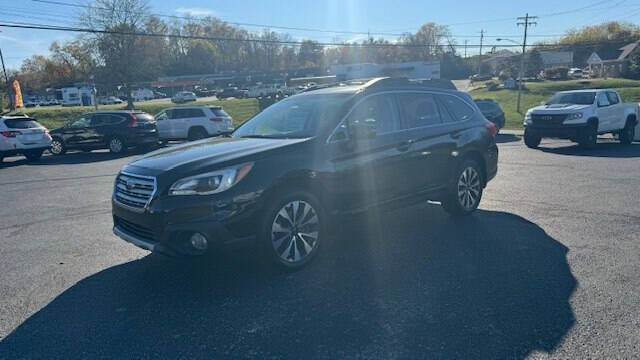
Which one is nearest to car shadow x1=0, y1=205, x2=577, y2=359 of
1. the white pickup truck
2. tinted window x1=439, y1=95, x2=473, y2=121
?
tinted window x1=439, y1=95, x2=473, y2=121

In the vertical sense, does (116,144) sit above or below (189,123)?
below

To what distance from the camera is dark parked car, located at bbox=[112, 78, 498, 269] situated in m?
4.20

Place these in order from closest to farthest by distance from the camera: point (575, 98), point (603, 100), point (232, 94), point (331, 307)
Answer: point (331, 307) → point (603, 100) → point (575, 98) → point (232, 94)

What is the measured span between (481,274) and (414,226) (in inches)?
72.0

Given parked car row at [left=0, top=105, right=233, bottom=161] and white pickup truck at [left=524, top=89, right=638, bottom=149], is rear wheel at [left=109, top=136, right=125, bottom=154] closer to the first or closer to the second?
parked car row at [left=0, top=105, right=233, bottom=161]

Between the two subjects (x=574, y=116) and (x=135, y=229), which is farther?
(x=574, y=116)

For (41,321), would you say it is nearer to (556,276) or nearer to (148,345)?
(148,345)

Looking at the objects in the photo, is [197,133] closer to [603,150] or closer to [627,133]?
[603,150]

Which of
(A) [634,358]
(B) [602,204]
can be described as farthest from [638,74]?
(A) [634,358]

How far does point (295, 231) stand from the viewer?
4.69 metres

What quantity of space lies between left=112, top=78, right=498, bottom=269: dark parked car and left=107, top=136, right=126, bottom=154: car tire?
42.3 feet

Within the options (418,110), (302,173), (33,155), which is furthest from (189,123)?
(302,173)

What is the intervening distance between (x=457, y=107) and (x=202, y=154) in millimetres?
3829

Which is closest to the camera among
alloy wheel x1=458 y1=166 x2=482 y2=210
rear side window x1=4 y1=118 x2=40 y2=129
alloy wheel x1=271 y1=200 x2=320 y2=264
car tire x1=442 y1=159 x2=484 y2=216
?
alloy wheel x1=271 y1=200 x2=320 y2=264
